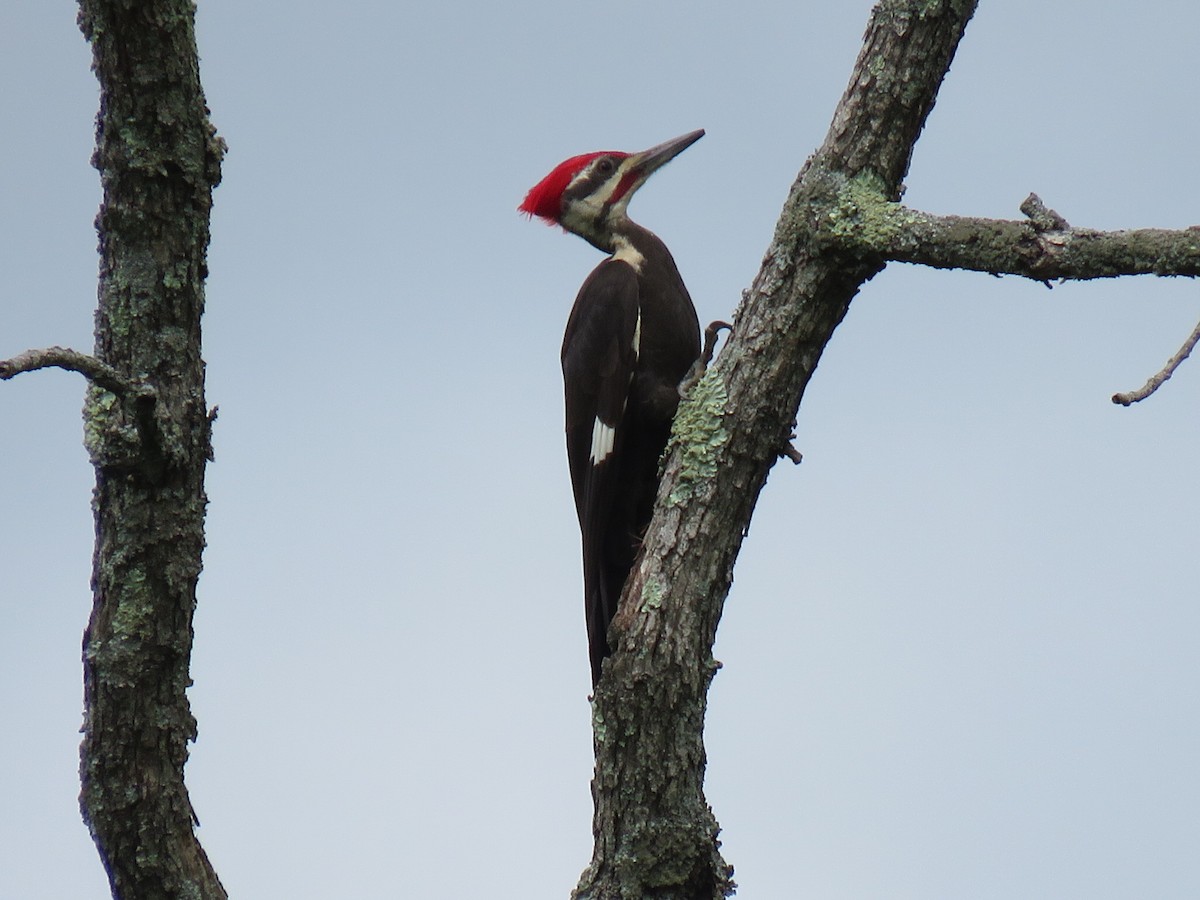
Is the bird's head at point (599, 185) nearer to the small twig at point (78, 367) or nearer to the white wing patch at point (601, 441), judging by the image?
the white wing patch at point (601, 441)

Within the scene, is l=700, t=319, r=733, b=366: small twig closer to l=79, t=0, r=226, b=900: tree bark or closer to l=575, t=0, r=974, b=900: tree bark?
l=575, t=0, r=974, b=900: tree bark

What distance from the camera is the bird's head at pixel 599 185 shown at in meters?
4.22

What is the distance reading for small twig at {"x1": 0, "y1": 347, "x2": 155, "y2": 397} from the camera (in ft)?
6.86

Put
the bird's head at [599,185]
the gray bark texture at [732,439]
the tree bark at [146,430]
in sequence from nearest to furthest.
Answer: the tree bark at [146,430]
the gray bark texture at [732,439]
the bird's head at [599,185]

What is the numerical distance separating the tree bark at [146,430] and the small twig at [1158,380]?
1.59 m

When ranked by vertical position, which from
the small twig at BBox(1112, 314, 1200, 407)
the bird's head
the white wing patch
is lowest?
the small twig at BBox(1112, 314, 1200, 407)

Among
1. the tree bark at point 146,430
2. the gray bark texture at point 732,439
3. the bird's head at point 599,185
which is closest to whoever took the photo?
the tree bark at point 146,430

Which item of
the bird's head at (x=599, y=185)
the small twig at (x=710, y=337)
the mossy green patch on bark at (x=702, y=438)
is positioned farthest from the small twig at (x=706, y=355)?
the bird's head at (x=599, y=185)

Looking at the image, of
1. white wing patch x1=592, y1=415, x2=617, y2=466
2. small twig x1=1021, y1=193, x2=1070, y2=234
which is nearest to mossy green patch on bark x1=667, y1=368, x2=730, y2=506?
small twig x1=1021, y1=193, x2=1070, y2=234

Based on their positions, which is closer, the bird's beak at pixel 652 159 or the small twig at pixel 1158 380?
the small twig at pixel 1158 380

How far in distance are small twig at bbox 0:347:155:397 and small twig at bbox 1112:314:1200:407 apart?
1.63 metres

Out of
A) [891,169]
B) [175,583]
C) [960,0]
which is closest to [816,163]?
[891,169]

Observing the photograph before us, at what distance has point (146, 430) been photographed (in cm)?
239

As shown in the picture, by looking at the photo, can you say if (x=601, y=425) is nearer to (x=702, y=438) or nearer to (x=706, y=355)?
(x=706, y=355)
